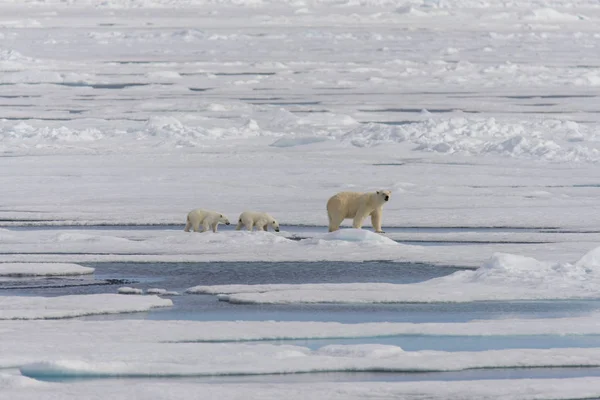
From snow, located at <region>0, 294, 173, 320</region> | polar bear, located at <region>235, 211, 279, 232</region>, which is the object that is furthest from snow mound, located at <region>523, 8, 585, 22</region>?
snow, located at <region>0, 294, 173, 320</region>

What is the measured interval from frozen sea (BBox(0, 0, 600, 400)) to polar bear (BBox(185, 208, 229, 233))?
0.55 ft

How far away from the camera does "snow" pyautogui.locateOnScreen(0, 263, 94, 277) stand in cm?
849

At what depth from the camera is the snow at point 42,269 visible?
8.49 m

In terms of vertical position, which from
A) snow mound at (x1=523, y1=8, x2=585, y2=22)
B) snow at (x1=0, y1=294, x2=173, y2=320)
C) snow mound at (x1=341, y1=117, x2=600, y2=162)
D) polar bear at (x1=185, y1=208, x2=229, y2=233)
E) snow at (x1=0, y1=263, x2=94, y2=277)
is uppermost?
snow mound at (x1=523, y1=8, x2=585, y2=22)

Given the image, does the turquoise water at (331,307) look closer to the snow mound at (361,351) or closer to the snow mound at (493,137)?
the snow mound at (361,351)

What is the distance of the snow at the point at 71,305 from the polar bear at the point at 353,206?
2863 millimetres

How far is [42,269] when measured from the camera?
856cm

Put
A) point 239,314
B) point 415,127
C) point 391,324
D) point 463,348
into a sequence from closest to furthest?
1. point 463,348
2. point 391,324
3. point 239,314
4. point 415,127

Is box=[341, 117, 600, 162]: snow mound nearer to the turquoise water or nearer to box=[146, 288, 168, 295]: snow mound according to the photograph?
the turquoise water

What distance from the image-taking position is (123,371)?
5.59 meters

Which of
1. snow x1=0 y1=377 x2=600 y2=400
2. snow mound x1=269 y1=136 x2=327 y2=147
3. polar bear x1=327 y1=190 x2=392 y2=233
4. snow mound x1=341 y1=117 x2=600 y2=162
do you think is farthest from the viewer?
snow mound x1=269 y1=136 x2=327 y2=147

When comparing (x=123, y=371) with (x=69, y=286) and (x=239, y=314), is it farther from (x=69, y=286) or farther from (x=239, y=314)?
(x=69, y=286)

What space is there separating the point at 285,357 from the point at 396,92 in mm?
20799

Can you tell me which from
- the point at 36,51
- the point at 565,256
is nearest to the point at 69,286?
the point at 565,256
